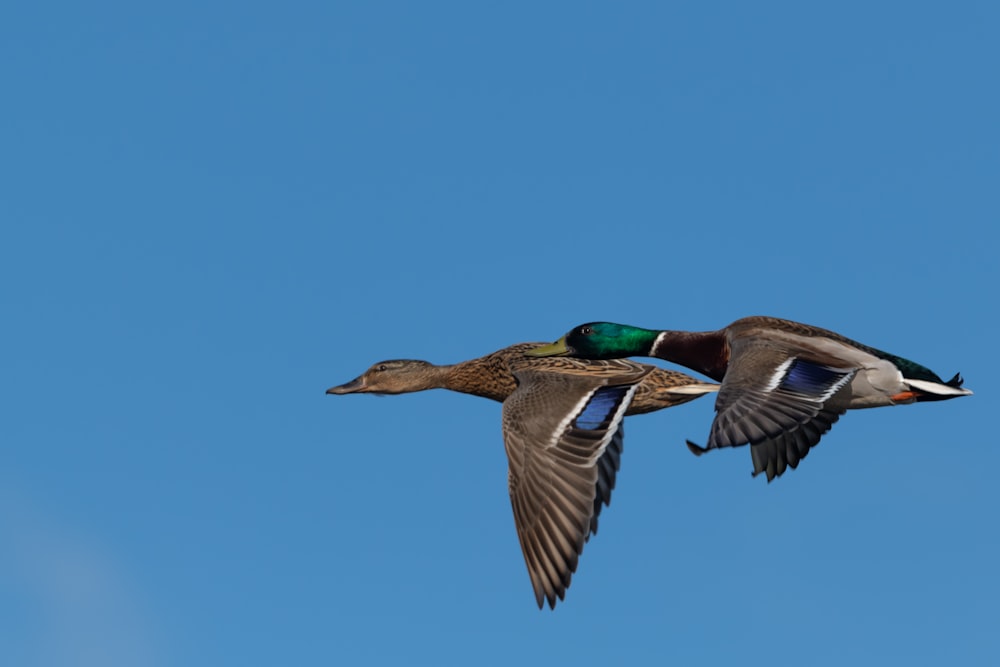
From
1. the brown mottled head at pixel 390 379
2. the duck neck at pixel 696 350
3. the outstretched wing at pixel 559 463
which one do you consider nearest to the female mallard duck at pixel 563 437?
the outstretched wing at pixel 559 463

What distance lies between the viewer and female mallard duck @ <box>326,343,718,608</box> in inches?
597

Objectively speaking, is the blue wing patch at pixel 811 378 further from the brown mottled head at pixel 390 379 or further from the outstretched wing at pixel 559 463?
the brown mottled head at pixel 390 379

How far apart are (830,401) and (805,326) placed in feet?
2.36

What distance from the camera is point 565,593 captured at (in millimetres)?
14906

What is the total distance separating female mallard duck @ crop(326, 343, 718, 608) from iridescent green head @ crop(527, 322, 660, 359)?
0.32ft

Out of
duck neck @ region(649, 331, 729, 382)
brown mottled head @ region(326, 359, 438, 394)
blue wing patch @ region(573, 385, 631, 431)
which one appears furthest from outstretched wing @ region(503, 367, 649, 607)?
brown mottled head @ region(326, 359, 438, 394)

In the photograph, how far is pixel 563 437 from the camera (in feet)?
51.7

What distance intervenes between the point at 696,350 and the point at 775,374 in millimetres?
2385

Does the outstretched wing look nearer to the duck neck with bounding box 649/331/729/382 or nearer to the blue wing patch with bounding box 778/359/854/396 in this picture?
the duck neck with bounding box 649/331/729/382

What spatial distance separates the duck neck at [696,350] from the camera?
17422 millimetres

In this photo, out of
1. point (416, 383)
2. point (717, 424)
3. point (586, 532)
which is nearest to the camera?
point (717, 424)

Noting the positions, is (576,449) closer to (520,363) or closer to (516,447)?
(516,447)

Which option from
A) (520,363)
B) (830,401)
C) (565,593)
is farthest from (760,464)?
(565,593)

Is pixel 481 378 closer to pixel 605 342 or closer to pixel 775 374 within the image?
pixel 605 342
